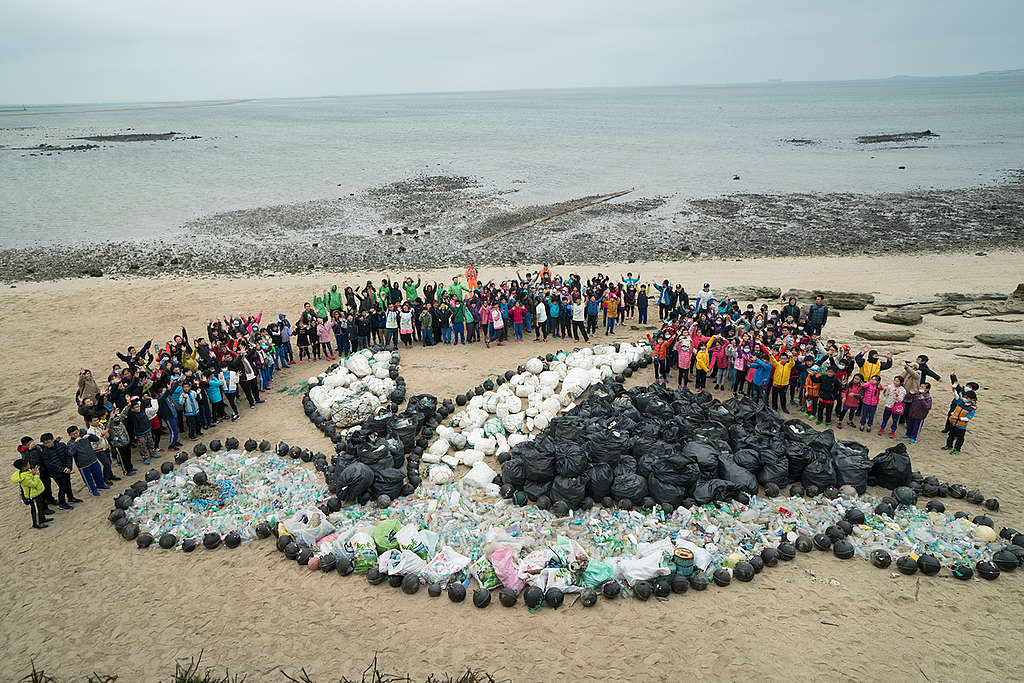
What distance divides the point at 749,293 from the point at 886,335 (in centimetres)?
540

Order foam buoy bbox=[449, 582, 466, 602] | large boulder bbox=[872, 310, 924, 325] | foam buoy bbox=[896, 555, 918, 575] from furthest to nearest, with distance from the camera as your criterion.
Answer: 1. large boulder bbox=[872, 310, 924, 325]
2. foam buoy bbox=[896, 555, 918, 575]
3. foam buoy bbox=[449, 582, 466, 602]

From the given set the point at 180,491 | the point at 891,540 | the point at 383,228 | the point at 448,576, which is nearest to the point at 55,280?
the point at 383,228

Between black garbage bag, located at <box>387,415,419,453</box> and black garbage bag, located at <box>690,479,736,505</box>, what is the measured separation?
536 cm

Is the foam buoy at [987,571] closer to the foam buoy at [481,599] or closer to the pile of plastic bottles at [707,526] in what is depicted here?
the pile of plastic bottles at [707,526]

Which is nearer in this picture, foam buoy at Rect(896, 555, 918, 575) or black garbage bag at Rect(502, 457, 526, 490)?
foam buoy at Rect(896, 555, 918, 575)

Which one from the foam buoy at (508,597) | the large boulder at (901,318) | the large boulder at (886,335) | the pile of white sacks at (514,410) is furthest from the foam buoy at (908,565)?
the large boulder at (901,318)

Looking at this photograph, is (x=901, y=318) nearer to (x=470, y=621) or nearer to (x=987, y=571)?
(x=987, y=571)

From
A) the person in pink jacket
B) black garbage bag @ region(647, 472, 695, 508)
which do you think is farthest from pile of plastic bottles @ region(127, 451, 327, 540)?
the person in pink jacket

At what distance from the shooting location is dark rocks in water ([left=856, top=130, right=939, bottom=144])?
229 feet

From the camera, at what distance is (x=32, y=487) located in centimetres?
953

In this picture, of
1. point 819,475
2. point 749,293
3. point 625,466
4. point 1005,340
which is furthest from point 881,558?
point 749,293

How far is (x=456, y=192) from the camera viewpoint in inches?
1788

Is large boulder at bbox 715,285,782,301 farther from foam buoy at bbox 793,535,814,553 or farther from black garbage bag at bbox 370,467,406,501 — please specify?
black garbage bag at bbox 370,467,406,501

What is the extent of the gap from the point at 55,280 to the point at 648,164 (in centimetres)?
4854
